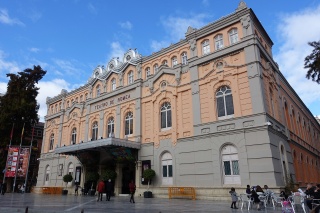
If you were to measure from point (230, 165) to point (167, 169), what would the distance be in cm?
608

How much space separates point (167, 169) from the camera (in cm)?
2308

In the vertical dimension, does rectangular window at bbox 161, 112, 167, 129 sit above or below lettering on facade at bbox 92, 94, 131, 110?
below

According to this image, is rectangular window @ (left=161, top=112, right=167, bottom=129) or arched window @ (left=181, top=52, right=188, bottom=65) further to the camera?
arched window @ (left=181, top=52, right=188, bottom=65)

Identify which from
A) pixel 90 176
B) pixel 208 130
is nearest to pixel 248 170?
pixel 208 130

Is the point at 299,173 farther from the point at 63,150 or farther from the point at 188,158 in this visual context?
the point at 63,150

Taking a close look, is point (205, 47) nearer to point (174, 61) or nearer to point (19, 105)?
point (174, 61)

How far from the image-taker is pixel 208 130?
21.2 meters

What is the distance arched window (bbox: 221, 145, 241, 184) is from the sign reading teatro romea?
41.9 ft

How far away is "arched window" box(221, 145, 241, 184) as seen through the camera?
62.4 feet

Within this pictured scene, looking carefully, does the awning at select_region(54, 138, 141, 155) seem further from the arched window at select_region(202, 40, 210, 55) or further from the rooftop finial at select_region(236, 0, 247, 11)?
the rooftop finial at select_region(236, 0, 247, 11)

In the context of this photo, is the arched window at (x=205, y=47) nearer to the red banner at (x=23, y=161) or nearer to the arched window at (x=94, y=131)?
the arched window at (x=94, y=131)

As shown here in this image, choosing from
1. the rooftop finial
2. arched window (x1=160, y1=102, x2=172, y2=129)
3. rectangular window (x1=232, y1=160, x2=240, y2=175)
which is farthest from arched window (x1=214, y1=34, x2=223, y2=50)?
rectangular window (x1=232, y1=160, x2=240, y2=175)

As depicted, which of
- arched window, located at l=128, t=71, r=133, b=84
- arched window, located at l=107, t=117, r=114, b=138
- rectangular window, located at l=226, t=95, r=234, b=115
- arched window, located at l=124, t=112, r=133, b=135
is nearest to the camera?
rectangular window, located at l=226, t=95, r=234, b=115

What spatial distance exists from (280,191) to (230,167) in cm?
380
